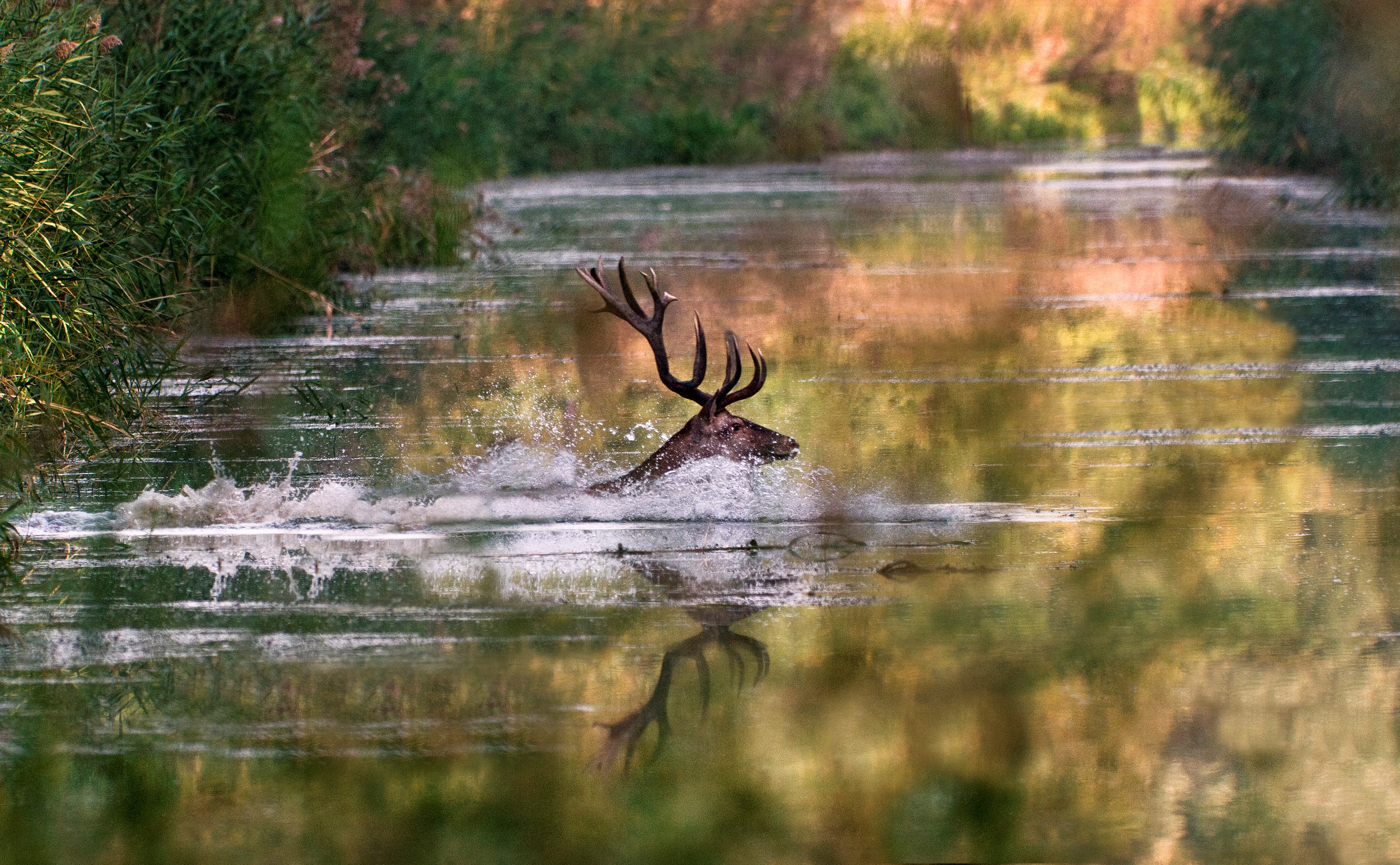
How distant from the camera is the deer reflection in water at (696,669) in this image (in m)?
5.91

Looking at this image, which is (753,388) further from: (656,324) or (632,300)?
(632,300)

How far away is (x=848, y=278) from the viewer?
65.7 feet

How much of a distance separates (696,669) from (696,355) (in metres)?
3.14

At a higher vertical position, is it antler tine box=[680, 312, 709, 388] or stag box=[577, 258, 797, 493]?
antler tine box=[680, 312, 709, 388]

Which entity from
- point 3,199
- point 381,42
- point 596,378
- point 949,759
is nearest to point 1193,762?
point 949,759

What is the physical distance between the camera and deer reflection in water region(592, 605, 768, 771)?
5.91 metres

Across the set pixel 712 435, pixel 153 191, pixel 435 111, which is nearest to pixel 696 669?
pixel 712 435

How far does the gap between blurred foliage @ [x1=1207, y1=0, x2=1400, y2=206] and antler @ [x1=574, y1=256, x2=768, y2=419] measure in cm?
1752

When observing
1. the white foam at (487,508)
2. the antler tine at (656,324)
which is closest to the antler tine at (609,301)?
the antler tine at (656,324)

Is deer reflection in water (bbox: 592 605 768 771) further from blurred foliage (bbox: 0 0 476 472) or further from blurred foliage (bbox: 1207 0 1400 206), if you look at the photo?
blurred foliage (bbox: 1207 0 1400 206)

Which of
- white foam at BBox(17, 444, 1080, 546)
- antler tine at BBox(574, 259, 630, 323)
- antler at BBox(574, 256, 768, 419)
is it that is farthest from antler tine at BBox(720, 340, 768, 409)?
antler tine at BBox(574, 259, 630, 323)

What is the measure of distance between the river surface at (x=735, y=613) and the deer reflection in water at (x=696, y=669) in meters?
0.02

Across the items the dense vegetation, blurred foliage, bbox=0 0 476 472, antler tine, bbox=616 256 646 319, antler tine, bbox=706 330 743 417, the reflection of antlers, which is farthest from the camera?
antler tine, bbox=616 256 646 319

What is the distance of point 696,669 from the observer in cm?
663
